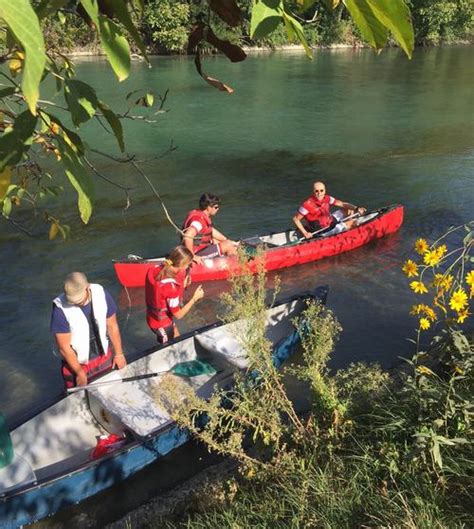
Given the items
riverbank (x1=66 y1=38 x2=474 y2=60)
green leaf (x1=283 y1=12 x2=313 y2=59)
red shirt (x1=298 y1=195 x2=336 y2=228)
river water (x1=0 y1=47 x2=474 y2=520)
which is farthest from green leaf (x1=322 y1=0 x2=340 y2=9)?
riverbank (x1=66 y1=38 x2=474 y2=60)

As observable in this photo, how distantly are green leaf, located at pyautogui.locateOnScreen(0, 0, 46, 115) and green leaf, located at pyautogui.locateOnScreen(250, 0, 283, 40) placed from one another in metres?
0.49

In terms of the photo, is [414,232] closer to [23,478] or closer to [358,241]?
[358,241]

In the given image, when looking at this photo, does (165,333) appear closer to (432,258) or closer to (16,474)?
(16,474)

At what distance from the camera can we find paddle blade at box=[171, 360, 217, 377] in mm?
6363

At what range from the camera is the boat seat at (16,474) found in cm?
467

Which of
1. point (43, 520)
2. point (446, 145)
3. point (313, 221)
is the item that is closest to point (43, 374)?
point (43, 520)

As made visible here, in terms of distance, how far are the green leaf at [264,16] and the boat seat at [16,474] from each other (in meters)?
4.51

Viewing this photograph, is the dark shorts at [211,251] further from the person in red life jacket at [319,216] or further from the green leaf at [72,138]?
the green leaf at [72,138]

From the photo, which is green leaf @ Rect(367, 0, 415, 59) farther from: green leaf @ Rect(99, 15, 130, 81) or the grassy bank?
the grassy bank

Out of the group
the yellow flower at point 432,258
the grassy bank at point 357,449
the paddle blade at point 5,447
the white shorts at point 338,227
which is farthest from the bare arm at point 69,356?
the white shorts at point 338,227

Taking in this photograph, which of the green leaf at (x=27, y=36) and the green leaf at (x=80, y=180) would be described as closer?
the green leaf at (x=27, y=36)

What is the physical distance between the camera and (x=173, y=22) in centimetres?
3534

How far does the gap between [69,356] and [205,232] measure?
3.93 m

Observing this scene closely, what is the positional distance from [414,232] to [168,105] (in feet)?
49.0
